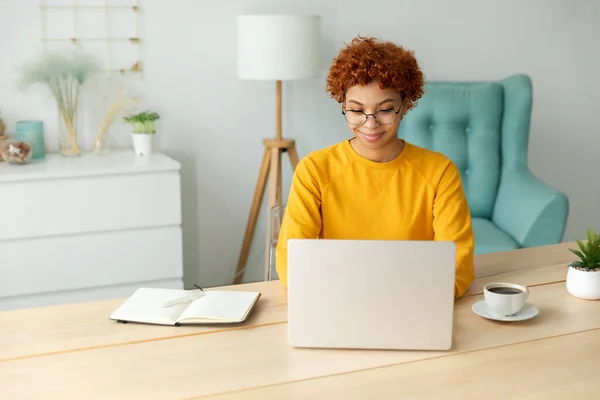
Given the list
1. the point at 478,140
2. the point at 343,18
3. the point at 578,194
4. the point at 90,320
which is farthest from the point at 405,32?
the point at 90,320

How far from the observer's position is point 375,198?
6.47 ft

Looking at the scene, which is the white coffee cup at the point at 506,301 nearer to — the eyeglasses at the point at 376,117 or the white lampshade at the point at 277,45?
the eyeglasses at the point at 376,117

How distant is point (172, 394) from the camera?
1.37 meters

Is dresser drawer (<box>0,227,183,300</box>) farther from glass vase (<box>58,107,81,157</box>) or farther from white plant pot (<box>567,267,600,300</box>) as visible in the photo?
white plant pot (<box>567,267,600,300</box>)

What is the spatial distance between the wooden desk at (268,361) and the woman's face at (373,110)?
17.3 inches

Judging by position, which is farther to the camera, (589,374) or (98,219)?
(98,219)

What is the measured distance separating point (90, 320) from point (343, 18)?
2544 millimetres

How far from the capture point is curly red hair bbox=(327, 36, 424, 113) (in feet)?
5.99

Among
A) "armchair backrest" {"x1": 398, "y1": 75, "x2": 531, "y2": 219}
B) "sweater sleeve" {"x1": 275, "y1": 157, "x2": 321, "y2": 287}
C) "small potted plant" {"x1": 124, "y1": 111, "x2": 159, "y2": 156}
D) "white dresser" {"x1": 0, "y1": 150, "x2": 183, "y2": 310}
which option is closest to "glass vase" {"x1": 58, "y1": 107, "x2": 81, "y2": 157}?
"white dresser" {"x1": 0, "y1": 150, "x2": 183, "y2": 310}

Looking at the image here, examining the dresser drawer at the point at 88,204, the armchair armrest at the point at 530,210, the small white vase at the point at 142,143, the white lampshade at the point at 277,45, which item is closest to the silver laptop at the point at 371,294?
the armchair armrest at the point at 530,210

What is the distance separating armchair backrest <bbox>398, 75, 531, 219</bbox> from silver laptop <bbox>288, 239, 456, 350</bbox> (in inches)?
85.1

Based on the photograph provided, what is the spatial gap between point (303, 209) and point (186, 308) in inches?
15.9

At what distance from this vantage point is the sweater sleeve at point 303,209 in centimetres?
195

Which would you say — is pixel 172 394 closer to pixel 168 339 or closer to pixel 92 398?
pixel 92 398
